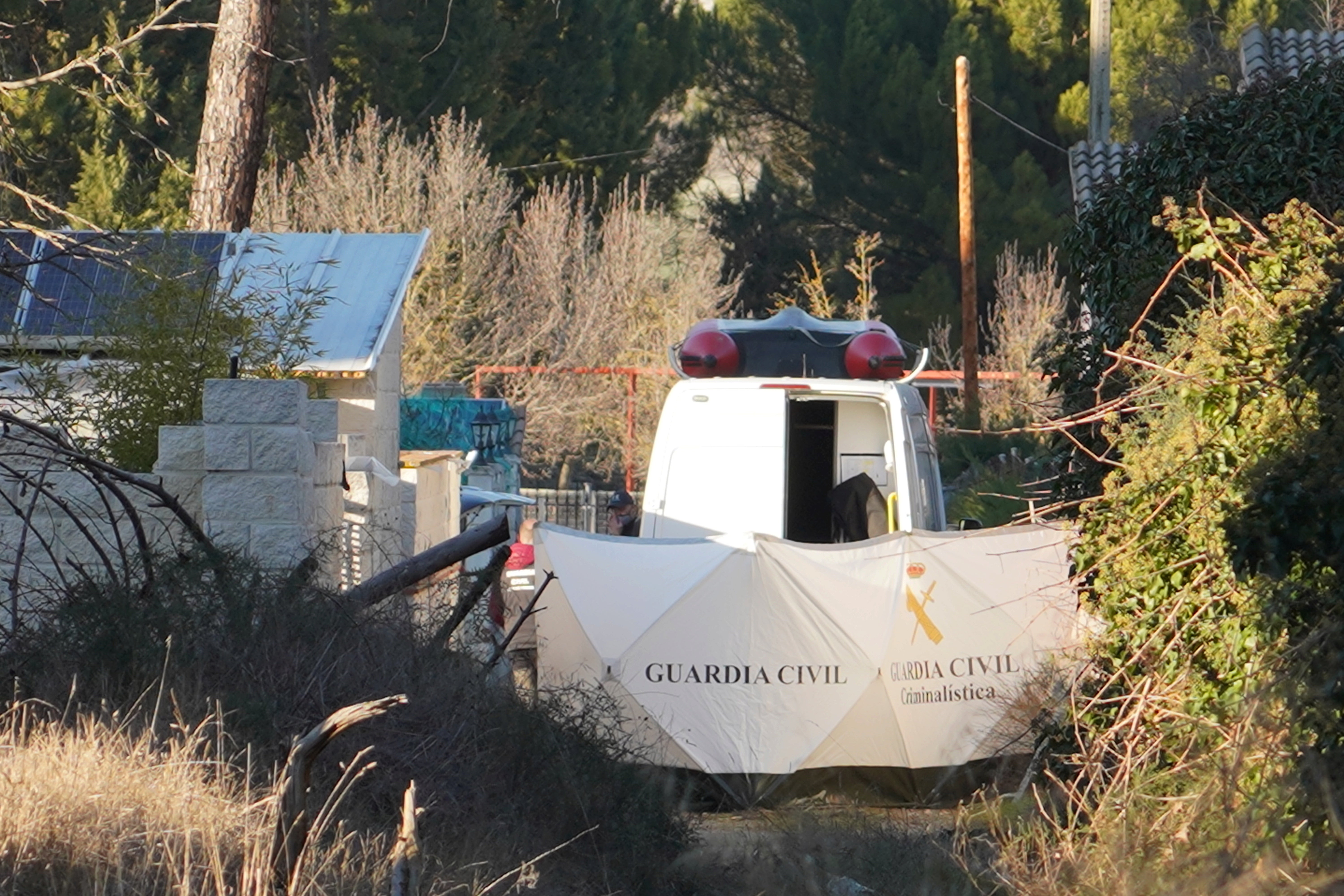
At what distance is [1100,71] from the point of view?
2116 cm

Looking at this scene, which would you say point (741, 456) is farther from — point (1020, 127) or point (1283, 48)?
point (1020, 127)

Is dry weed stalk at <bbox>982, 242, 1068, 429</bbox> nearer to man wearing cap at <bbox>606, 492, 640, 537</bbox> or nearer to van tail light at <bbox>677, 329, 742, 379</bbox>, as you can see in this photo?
man wearing cap at <bbox>606, 492, 640, 537</bbox>

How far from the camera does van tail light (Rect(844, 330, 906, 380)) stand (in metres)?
9.52

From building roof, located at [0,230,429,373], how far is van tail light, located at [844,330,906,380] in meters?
2.91

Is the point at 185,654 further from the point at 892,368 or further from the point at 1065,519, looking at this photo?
the point at 892,368

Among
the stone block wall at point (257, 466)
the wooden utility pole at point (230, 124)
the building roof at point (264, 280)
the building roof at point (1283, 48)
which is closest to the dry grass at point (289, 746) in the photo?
the stone block wall at point (257, 466)

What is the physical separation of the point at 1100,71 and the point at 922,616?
50.6 ft

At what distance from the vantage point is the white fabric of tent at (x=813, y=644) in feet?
24.5

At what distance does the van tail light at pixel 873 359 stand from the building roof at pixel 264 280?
2909mm

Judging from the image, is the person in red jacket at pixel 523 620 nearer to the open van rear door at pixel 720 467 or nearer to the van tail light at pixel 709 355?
the open van rear door at pixel 720 467

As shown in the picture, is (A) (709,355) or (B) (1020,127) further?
(B) (1020,127)

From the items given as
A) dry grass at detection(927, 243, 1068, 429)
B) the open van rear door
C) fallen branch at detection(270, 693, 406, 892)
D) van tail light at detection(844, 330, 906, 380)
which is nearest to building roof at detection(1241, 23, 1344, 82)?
dry grass at detection(927, 243, 1068, 429)

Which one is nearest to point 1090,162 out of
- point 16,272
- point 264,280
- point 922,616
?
point 264,280

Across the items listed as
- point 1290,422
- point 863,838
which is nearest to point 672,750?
point 863,838
